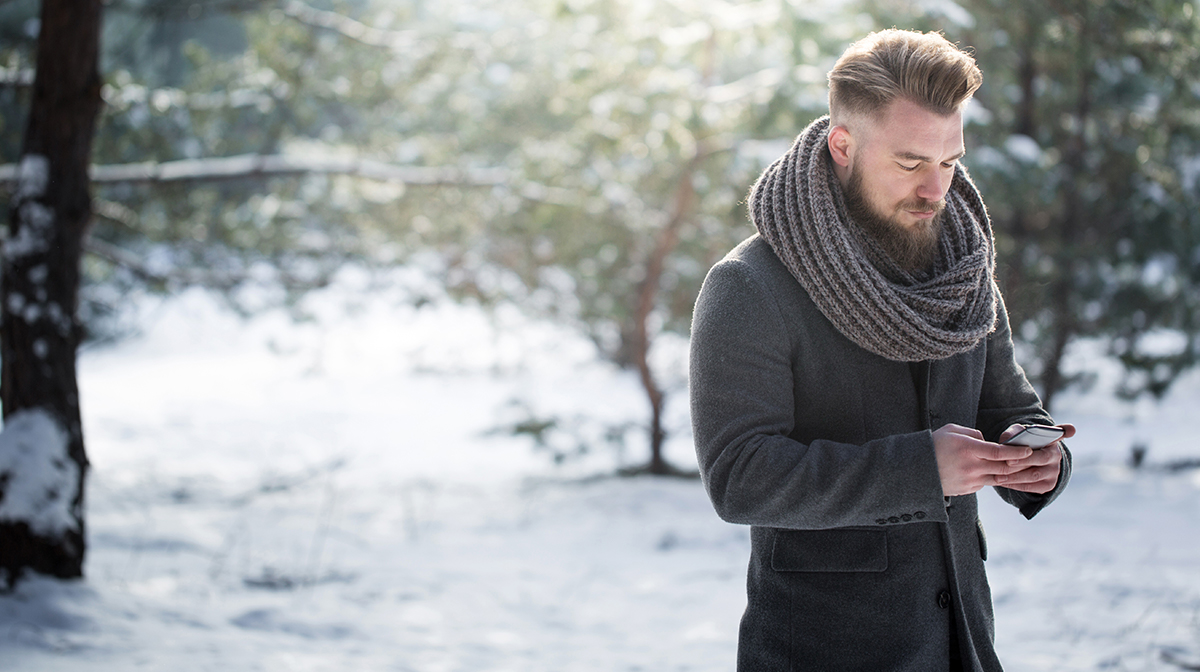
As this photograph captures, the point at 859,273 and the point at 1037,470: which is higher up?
the point at 859,273

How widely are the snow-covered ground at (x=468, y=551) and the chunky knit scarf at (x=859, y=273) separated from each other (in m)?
2.44

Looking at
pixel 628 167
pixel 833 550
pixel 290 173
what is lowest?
pixel 833 550

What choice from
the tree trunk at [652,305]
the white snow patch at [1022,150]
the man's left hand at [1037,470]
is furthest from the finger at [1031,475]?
the white snow patch at [1022,150]

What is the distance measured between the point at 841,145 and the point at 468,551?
15.3ft

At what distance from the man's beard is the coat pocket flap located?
0.52m

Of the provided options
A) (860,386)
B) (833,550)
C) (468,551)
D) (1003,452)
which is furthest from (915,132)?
(468,551)

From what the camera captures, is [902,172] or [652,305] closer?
[902,172]

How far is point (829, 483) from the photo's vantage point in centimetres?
152

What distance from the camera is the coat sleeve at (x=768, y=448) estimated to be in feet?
4.99

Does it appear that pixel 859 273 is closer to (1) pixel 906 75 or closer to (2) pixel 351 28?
(1) pixel 906 75

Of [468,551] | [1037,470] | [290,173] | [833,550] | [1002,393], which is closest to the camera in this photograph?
[1037,470]

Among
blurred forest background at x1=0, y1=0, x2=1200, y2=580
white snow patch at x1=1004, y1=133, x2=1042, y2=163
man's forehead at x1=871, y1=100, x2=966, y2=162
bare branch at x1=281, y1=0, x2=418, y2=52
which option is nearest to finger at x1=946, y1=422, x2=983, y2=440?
man's forehead at x1=871, y1=100, x2=966, y2=162

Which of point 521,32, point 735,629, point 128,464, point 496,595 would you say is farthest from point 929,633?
point 128,464

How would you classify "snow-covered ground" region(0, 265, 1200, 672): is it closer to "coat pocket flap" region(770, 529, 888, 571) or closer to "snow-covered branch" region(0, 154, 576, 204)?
"snow-covered branch" region(0, 154, 576, 204)
